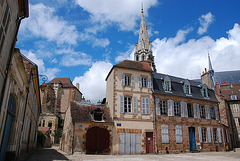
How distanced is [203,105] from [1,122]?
19357mm

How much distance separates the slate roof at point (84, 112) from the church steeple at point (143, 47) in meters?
42.2

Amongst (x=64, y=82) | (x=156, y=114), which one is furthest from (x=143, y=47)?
(x=156, y=114)

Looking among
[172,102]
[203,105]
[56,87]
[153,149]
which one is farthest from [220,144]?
[56,87]

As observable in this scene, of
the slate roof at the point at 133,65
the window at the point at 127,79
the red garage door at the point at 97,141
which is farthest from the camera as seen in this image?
the slate roof at the point at 133,65

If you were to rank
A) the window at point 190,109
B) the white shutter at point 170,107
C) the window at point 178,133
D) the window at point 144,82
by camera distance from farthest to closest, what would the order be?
the window at point 190,109
the white shutter at point 170,107
the window at point 144,82
the window at point 178,133

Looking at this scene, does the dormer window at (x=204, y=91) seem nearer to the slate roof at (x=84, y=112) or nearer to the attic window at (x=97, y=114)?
the slate roof at (x=84, y=112)

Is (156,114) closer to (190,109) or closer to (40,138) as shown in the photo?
(190,109)

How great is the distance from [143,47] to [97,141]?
46.4 meters

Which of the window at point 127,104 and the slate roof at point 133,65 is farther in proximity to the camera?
the slate roof at point 133,65

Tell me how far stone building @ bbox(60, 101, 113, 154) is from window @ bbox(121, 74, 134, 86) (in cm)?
333

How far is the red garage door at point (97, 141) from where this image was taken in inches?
571

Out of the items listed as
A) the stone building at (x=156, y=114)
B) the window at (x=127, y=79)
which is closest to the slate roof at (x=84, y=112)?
the stone building at (x=156, y=114)

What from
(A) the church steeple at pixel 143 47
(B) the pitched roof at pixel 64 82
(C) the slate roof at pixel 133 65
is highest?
(A) the church steeple at pixel 143 47

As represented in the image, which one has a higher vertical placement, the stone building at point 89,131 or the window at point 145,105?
the window at point 145,105
